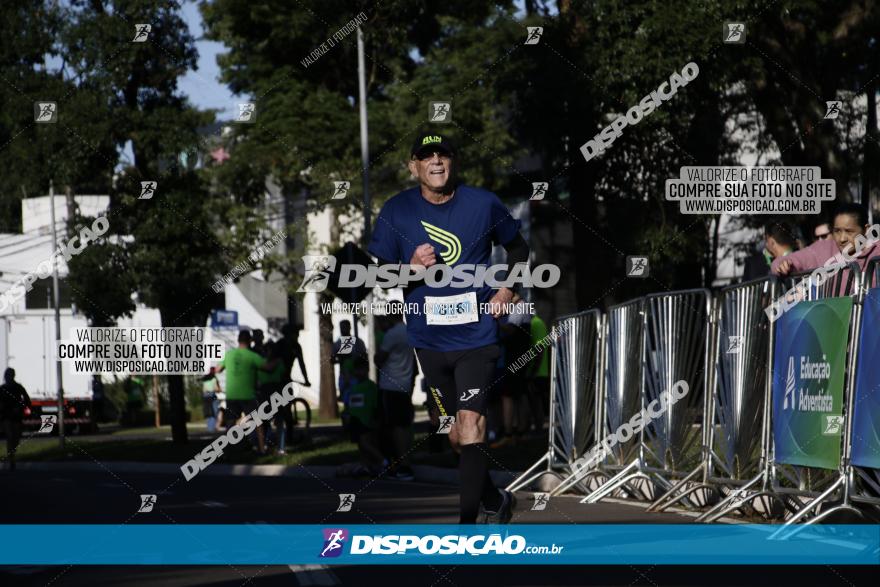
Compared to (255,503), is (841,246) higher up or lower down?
higher up

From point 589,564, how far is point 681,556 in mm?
569

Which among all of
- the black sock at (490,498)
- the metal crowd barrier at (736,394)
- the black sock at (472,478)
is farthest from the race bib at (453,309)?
the metal crowd barrier at (736,394)

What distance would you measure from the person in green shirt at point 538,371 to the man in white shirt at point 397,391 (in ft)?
6.51

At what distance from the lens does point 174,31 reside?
81.3 feet

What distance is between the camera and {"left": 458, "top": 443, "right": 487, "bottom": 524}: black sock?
8188 mm

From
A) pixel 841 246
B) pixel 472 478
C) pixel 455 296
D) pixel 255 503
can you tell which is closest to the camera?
pixel 472 478

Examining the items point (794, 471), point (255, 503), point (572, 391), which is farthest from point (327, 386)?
point (794, 471)

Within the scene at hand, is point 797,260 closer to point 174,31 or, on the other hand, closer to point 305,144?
point 174,31

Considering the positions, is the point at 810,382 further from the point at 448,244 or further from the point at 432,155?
the point at 432,155

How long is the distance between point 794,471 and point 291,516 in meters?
3.74

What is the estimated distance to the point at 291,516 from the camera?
1187 centimetres

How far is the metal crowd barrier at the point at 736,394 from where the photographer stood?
10961mm

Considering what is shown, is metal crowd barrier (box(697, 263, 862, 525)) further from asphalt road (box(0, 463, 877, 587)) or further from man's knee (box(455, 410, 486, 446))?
man's knee (box(455, 410, 486, 446))

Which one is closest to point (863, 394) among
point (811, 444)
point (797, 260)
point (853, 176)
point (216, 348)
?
point (811, 444)
